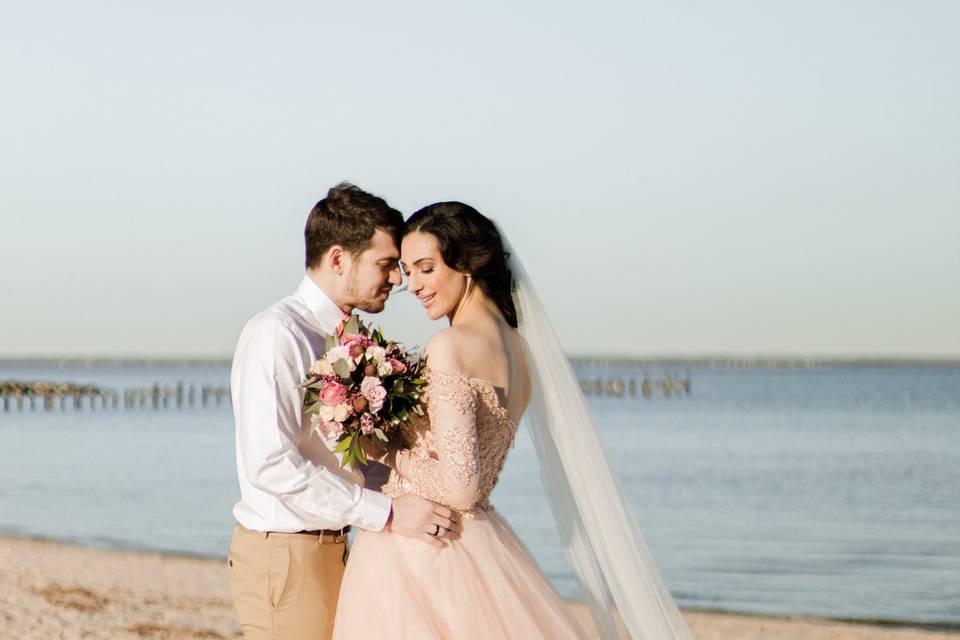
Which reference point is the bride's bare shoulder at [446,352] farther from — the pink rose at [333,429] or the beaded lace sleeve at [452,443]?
the pink rose at [333,429]

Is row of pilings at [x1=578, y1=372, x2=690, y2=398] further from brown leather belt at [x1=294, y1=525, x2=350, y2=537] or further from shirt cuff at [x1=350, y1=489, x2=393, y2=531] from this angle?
shirt cuff at [x1=350, y1=489, x2=393, y2=531]

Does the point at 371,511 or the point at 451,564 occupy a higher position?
the point at 371,511

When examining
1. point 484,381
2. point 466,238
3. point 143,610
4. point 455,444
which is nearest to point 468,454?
point 455,444

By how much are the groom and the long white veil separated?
735 mm

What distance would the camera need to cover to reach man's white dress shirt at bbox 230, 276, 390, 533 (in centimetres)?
442

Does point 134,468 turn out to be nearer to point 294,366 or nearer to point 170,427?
point 170,427

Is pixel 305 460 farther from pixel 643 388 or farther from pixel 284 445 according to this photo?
pixel 643 388

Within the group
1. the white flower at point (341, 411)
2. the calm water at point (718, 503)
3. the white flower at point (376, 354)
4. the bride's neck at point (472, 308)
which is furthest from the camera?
the calm water at point (718, 503)

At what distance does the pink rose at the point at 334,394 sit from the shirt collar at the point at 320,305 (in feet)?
1.32

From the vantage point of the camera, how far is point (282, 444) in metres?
4.44

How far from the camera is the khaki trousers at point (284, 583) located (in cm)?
456

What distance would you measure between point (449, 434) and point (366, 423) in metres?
0.30

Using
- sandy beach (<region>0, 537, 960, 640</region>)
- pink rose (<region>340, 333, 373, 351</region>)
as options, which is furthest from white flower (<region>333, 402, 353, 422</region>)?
sandy beach (<region>0, 537, 960, 640</region>)

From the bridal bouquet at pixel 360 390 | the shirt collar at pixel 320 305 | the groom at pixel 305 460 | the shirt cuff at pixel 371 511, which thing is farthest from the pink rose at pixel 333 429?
the shirt collar at pixel 320 305
